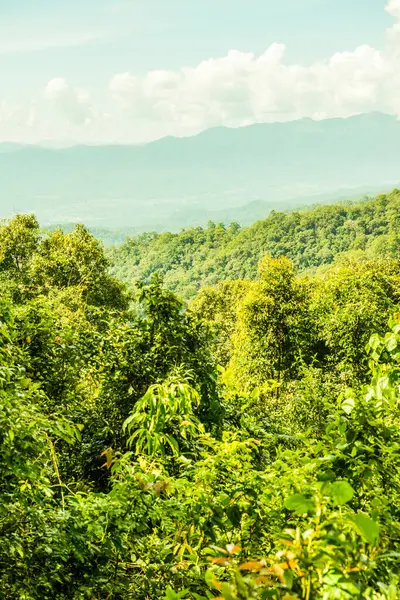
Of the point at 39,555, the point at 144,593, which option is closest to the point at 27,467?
the point at 39,555

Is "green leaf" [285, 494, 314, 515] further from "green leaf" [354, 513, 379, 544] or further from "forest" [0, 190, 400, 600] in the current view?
"green leaf" [354, 513, 379, 544]

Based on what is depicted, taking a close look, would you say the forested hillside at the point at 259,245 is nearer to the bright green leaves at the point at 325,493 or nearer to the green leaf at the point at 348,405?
the green leaf at the point at 348,405

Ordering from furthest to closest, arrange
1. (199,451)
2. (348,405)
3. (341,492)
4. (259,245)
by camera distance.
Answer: (259,245)
(199,451)
(348,405)
(341,492)

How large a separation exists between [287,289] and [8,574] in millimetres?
13554

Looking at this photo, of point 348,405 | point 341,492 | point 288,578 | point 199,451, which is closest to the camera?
point 288,578

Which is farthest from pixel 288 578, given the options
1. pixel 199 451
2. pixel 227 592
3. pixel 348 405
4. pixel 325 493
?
pixel 199 451

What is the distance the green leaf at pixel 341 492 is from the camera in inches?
61.2

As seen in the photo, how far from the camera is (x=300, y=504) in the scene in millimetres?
1604

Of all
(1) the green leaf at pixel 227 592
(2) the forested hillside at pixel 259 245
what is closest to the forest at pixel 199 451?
(1) the green leaf at pixel 227 592

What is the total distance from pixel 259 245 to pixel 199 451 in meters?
84.1

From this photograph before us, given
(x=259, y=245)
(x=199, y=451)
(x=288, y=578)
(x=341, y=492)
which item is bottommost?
(x=199, y=451)

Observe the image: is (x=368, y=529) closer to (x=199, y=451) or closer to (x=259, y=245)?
(x=199, y=451)

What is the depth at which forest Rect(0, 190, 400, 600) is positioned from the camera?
5.39ft

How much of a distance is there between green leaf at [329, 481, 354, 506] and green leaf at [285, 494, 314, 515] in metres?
0.09
